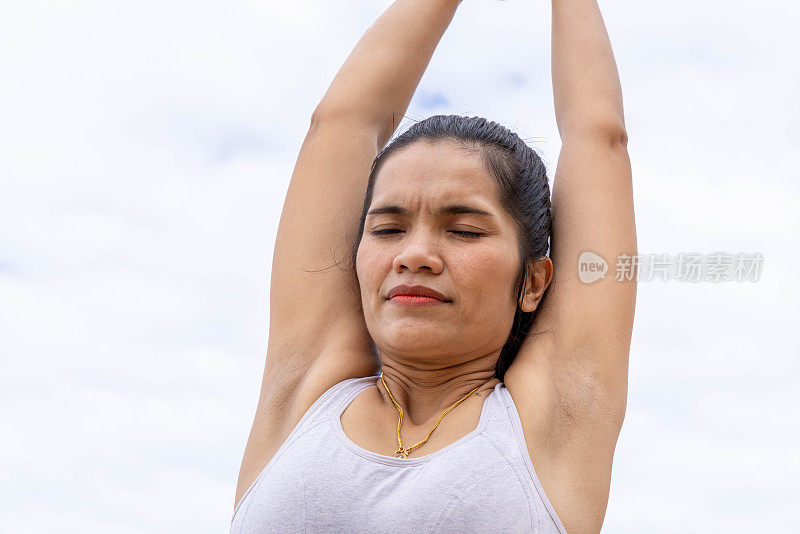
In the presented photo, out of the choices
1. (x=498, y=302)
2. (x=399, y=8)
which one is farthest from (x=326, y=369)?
(x=399, y=8)

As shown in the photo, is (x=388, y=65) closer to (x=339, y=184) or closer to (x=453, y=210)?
(x=339, y=184)

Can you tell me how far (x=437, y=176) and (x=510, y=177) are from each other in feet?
0.77

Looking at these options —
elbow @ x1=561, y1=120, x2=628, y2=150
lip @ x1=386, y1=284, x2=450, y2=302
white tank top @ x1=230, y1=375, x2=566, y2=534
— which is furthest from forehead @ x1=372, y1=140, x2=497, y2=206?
white tank top @ x1=230, y1=375, x2=566, y2=534

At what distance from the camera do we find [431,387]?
2.10 m

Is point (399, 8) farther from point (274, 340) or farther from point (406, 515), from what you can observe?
point (406, 515)

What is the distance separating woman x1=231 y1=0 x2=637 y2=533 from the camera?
1730 millimetres

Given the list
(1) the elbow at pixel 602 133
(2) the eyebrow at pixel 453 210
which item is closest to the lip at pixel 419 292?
(2) the eyebrow at pixel 453 210

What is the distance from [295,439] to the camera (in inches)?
75.1

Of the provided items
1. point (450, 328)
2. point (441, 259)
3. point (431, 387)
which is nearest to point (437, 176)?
point (441, 259)

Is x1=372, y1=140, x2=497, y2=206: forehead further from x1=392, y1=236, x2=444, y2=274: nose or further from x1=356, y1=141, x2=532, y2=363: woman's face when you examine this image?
x1=392, y1=236, x2=444, y2=274: nose

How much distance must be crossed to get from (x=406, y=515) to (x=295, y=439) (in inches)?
15.3

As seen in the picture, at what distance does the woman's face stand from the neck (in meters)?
0.06

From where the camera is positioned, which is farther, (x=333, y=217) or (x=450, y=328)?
(x=333, y=217)

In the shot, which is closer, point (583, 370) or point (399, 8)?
point (583, 370)
